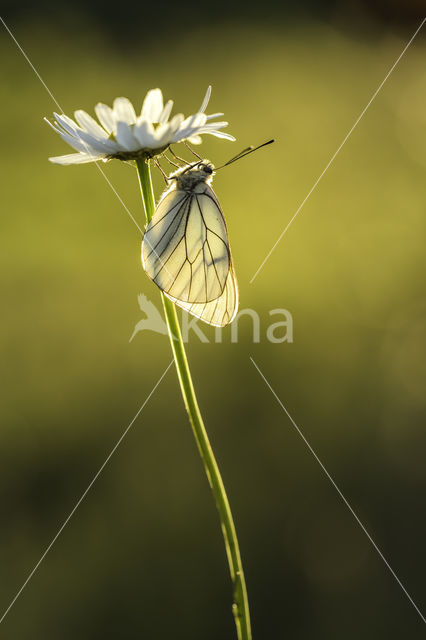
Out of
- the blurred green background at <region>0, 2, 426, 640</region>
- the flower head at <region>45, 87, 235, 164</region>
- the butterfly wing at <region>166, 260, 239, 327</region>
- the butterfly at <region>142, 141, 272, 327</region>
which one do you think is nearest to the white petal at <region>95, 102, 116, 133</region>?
the flower head at <region>45, 87, 235, 164</region>

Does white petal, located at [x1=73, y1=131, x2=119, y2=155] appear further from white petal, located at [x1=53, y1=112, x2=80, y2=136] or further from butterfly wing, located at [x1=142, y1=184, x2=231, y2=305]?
butterfly wing, located at [x1=142, y1=184, x2=231, y2=305]

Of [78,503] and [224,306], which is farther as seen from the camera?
[78,503]

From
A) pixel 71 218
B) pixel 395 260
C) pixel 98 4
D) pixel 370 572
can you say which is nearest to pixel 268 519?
pixel 370 572

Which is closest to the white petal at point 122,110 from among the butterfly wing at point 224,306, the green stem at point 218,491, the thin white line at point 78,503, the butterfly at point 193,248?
the butterfly at point 193,248

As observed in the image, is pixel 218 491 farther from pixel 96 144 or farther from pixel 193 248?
pixel 193 248

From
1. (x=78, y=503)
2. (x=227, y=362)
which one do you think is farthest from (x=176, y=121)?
(x=227, y=362)

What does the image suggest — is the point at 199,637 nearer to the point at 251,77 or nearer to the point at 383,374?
the point at 383,374
